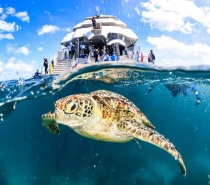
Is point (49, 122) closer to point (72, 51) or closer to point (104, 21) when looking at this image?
point (72, 51)

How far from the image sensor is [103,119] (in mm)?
7852

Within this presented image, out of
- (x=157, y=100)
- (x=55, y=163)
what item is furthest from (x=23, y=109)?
(x=157, y=100)

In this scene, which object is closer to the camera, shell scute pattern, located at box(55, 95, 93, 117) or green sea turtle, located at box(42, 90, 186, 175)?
shell scute pattern, located at box(55, 95, 93, 117)

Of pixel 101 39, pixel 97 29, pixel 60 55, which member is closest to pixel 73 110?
pixel 60 55

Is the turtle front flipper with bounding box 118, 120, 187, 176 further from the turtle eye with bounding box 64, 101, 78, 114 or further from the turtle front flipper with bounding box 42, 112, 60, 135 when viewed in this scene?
the turtle front flipper with bounding box 42, 112, 60, 135

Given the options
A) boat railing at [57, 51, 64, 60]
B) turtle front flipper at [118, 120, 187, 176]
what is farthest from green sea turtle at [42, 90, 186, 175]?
boat railing at [57, 51, 64, 60]

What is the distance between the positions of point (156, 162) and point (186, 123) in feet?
67.1

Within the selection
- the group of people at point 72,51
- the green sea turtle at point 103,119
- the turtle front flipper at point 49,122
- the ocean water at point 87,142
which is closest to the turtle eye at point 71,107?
the green sea turtle at point 103,119

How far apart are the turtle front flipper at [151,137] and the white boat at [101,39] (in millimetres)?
16115

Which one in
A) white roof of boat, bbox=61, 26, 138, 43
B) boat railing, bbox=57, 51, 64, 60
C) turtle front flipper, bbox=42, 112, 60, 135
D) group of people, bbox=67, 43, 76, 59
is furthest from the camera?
white roof of boat, bbox=61, 26, 138, 43

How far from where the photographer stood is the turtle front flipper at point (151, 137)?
625 centimetres

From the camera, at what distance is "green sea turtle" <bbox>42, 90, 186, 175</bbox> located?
615cm

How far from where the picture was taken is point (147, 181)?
62.0 ft

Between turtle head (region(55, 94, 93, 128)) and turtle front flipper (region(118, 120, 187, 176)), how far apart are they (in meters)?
1.16
